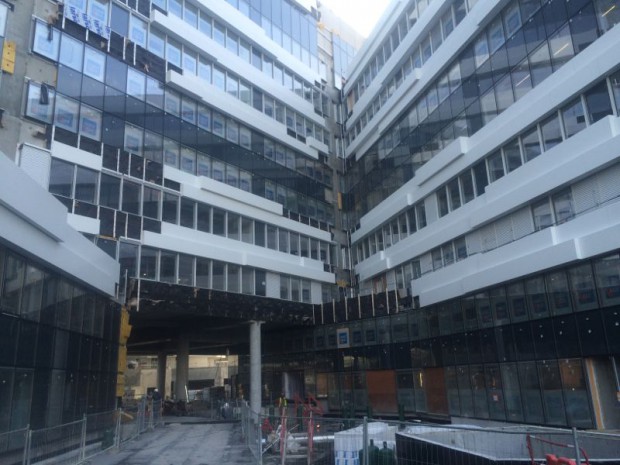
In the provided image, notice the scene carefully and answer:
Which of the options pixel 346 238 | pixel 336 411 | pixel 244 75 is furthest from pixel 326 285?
pixel 244 75

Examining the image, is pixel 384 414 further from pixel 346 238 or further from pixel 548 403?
pixel 346 238

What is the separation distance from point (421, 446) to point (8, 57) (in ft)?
71.0

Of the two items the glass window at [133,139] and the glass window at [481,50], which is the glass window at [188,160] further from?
the glass window at [481,50]

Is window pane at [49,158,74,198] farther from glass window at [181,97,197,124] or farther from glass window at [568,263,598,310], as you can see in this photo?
glass window at [568,263,598,310]

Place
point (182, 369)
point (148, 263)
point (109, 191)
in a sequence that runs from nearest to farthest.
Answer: point (109, 191), point (148, 263), point (182, 369)

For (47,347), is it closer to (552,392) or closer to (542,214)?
(552,392)

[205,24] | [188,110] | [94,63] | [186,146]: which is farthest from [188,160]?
[205,24]

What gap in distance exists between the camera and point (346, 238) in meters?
41.4

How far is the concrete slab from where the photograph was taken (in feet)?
52.0

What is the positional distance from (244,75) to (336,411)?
2232cm

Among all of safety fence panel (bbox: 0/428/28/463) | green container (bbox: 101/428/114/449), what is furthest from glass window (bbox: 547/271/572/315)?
safety fence panel (bbox: 0/428/28/463)

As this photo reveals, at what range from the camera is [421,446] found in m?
11.6

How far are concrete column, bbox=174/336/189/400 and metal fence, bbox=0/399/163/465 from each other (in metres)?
13.7

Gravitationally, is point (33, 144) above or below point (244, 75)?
below
